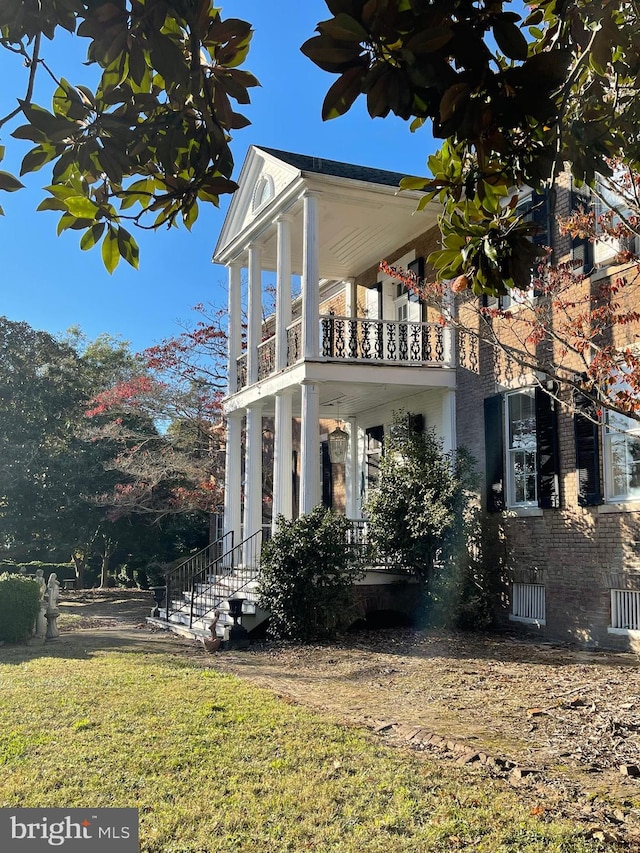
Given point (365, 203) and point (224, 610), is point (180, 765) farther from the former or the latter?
point (365, 203)

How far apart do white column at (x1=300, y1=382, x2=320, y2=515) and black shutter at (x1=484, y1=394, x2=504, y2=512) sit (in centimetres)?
287

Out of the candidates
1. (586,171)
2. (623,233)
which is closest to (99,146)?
(586,171)

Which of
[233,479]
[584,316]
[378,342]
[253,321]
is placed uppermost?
[253,321]

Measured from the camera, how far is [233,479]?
16.8 meters

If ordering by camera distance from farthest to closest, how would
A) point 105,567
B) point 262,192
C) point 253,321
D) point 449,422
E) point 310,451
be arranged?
point 105,567 → point 262,192 → point 253,321 → point 449,422 → point 310,451

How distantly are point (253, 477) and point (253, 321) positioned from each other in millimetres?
3265

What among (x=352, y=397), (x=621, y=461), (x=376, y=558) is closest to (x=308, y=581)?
(x=376, y=558)

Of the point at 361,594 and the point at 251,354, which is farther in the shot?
the point at 251,354

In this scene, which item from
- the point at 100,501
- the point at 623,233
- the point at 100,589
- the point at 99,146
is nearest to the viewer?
the point at 99,146

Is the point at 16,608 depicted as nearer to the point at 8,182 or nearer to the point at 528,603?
the point at 528,603

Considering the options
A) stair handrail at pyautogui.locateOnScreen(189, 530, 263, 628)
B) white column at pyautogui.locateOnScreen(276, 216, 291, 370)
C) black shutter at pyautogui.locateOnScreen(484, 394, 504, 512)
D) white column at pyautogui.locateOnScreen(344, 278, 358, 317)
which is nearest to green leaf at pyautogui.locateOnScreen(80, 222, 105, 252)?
black shutter at pyautogui.locateOnScreen(484, 394, 504, 512)

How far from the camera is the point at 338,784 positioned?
4793mm

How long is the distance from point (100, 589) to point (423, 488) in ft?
58.7

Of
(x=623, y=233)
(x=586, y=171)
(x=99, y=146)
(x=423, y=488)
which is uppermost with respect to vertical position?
(x=623, y=233)
